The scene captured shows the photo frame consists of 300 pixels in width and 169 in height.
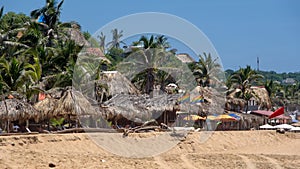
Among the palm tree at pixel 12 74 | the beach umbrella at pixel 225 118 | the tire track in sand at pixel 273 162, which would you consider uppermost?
the palm tree at pixel 12 74

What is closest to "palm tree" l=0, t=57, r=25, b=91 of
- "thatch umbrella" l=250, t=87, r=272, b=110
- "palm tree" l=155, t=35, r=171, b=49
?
"palm tree" l=155, t=35, r=171, b=49

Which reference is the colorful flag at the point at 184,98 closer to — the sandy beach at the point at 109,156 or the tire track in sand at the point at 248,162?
the sandy beach at the point at 109,156

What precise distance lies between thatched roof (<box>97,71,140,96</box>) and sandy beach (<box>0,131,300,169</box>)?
220 inches

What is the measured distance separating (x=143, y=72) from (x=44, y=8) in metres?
8.99

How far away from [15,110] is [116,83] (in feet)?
30.8

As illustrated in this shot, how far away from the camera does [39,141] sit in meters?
18.8

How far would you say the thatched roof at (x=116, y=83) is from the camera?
2871cm

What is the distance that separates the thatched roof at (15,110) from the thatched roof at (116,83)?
739cm

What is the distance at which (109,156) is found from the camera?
18188 mm

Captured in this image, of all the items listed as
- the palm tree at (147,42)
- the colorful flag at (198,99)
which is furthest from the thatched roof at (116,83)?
the colorful flag at (198,99)

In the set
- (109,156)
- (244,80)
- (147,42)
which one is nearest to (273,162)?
(109,156)

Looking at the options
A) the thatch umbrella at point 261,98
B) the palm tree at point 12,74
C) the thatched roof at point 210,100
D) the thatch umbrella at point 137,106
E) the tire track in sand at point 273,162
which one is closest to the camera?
the tire track in sand at point 273,162

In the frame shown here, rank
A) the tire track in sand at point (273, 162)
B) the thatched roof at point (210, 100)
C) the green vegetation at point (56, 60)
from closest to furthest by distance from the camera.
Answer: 1. the tire track in sand at point (273, 162)
2. the green vegetation at point (56, 60)
3. the thatched roof at point (210, 100)

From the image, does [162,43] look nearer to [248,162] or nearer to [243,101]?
[243,101]
